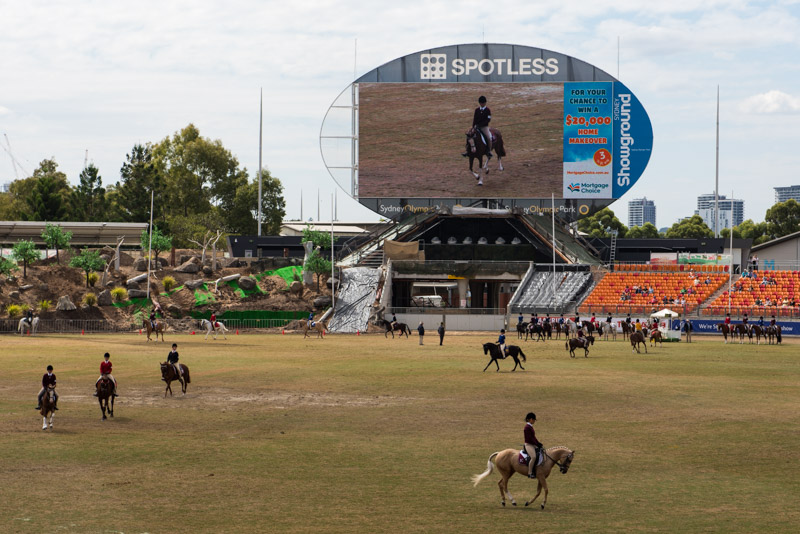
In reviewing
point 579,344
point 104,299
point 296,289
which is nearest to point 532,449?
point 579,344

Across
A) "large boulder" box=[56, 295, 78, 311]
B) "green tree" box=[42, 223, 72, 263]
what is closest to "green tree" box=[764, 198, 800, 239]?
"green tree" box=[42, 223, 72, 263]

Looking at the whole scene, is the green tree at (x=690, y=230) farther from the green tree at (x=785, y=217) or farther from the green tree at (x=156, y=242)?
the green tree at (x=156, y=242)

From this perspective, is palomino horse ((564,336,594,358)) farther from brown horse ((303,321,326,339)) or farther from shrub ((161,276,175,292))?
shrub ((161,276,175,292))

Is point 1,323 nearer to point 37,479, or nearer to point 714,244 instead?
point 37,479

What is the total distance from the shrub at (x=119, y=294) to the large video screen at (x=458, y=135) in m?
30.8

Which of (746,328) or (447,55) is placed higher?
(447,55)

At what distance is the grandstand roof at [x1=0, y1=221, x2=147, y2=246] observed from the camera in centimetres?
10794

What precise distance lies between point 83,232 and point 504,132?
167 feet

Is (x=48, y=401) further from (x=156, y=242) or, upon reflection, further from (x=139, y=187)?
(x=139, y=187)

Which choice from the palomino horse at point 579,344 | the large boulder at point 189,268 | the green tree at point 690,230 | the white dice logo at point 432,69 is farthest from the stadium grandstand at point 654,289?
the green tree at point 690,230

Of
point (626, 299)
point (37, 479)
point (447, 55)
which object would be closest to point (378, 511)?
point (37, 479)

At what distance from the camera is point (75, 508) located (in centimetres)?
1773

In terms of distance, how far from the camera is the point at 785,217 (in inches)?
6860

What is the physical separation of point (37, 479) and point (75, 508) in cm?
305
